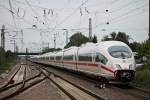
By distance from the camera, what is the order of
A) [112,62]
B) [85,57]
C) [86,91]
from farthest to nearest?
[85,57] < [112,62] < [86,91]

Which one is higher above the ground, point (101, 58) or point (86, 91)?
point (101, 58)

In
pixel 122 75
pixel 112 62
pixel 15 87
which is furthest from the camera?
pixel 15 87

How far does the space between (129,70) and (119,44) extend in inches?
115

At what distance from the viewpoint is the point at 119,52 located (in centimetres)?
2269

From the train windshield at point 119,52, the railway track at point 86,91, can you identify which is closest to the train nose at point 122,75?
the railway track at point 86,91

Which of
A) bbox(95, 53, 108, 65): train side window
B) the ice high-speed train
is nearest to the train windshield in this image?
the ice high-speed train

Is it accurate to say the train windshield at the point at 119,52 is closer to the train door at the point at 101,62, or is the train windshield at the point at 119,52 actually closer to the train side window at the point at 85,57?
the train door at the point at 101,62

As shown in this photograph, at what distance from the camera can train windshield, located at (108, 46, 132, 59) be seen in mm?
22323

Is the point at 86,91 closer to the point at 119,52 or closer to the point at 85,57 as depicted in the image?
the point at 119,52

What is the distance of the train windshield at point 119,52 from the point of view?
22.3 metres

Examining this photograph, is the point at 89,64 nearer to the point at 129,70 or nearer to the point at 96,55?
the point at 96,55

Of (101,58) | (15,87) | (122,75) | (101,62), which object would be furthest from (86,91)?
(15,87)

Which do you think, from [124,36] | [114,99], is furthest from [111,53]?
[124,36]

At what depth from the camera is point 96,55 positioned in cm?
2492
